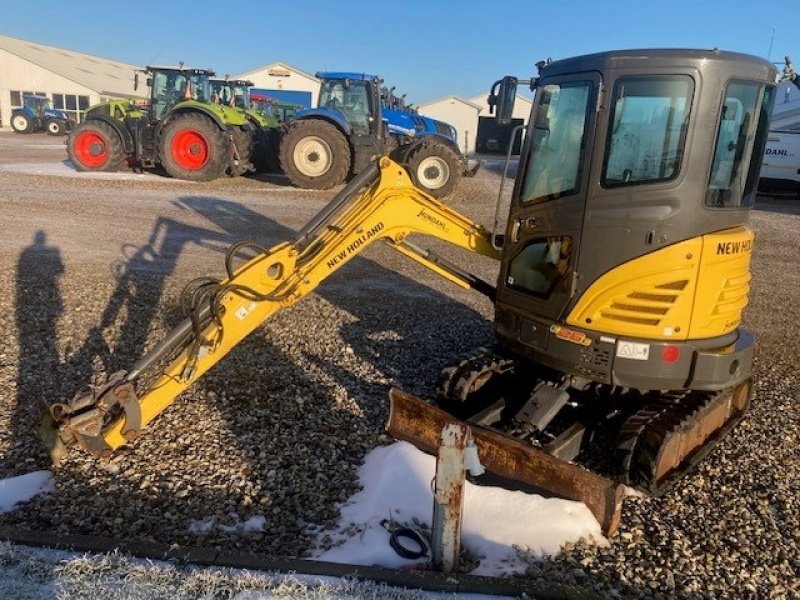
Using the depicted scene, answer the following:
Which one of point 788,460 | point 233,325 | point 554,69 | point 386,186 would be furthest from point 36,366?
point 788,460

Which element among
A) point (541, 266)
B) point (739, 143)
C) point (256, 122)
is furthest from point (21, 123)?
point (739, 143)

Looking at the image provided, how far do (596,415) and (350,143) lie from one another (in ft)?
41.4

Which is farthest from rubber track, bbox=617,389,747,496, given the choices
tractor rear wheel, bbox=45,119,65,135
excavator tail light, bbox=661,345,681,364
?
tractor rear wheel, bbox=45,119,65,135

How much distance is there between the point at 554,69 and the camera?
441cm

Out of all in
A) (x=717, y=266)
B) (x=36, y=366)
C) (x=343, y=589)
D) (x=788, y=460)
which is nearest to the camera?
(x=343, y=589)

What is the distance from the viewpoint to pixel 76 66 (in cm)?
4969

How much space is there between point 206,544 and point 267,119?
1723 centimetres

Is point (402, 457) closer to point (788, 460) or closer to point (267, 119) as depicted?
point (788, 460)

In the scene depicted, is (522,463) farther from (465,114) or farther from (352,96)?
(465,114)

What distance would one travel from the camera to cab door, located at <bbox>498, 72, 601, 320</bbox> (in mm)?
4227

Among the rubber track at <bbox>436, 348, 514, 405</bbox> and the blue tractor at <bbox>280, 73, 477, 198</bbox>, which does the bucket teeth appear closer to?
the rubber track at <bbox>436, 348, 514, 405</bbox>

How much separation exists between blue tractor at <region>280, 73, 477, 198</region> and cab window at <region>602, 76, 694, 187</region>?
11098mm

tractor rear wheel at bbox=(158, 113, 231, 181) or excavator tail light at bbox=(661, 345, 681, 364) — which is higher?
tractor rear wheel at bbox=(158, 113, 231, 181)

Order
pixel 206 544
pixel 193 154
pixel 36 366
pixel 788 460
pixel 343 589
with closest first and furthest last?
pixel 343 589, pixel 206 544, pixel 788 460, pixel 36 366, pixel 193 154
